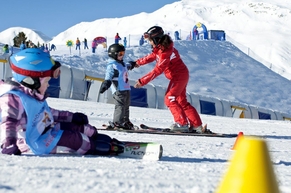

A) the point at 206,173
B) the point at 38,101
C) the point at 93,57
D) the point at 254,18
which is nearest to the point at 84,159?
the point at 38,101

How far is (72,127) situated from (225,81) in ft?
98.4

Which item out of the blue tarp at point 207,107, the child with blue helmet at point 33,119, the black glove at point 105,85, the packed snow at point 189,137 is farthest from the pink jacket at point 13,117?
the blue tarp at point 207,107

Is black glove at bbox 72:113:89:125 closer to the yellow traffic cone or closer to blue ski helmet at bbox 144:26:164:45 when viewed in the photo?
the yellow traffic cone

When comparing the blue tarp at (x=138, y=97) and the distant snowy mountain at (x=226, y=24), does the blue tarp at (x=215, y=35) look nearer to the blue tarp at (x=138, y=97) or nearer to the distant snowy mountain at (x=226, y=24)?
the distant snowy mountain at (x=226, y=24)

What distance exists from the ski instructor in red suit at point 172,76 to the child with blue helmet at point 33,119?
2.78 meters

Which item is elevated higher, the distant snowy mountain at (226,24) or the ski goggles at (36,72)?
the distant snowy mountain at (226,24)

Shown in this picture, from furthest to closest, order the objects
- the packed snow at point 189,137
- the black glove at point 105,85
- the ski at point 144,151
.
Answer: the black glove at point 105,85
the ski at point 144,151
the packed snow at point 189,137

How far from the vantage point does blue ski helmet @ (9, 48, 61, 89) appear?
323cm

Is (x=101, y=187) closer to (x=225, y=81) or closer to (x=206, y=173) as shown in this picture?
(x=206, y=173)

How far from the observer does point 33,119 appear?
10.4 ft

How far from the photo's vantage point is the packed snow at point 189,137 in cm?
220

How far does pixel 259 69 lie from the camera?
1465 inches

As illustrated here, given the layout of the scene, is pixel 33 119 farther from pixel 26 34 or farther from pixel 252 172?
pixel 26 34

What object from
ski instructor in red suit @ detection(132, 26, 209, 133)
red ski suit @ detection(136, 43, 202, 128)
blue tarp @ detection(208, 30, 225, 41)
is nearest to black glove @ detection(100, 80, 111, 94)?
ski instructor in red suit @ detection(132, 26, 209, 133)
